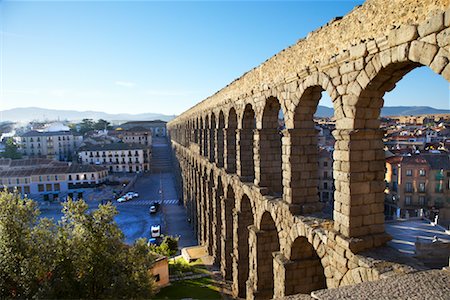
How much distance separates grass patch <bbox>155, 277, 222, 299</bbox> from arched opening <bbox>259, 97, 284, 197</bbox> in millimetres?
9848

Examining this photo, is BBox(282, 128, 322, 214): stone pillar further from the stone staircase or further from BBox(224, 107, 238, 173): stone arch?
the stone staircase

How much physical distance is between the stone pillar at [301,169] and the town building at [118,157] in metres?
67.4

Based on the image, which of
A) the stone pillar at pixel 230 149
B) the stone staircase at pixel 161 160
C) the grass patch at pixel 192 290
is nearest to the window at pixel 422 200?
the grass patch at pixel 192 290

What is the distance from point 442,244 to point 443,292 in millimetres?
17082

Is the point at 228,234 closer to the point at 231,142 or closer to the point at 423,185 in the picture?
the point at 231,142

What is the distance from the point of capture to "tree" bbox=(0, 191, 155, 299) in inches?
432

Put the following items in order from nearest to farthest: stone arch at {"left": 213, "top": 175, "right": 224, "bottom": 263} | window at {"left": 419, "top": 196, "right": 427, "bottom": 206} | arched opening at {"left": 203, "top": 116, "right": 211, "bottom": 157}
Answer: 1. stone arch at {"left": 213, "top": 175, "right": 224, "bottom": 263}
2. arched opening at {"left": 203, "top": 116, "right": 211, "bottom": 157}
3. window at {"left": 419, "top": 196, "right": 427, "bottom": 206}

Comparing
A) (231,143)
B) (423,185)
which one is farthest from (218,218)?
(423,185)

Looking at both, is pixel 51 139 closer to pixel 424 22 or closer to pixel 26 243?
pixel 26 243

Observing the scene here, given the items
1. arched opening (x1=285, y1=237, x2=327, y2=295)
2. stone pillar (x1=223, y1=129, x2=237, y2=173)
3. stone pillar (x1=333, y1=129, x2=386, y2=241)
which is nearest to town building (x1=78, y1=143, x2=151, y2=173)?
stone pillar (x1=223, y1=129, x2=237, y2=173)

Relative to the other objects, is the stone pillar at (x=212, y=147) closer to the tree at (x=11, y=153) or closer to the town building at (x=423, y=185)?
the town building at (x=423, y=185)

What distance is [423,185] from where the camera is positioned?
128 ft

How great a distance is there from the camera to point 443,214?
3831 cm

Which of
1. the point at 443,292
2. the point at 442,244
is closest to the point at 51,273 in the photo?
the point at 443,292
